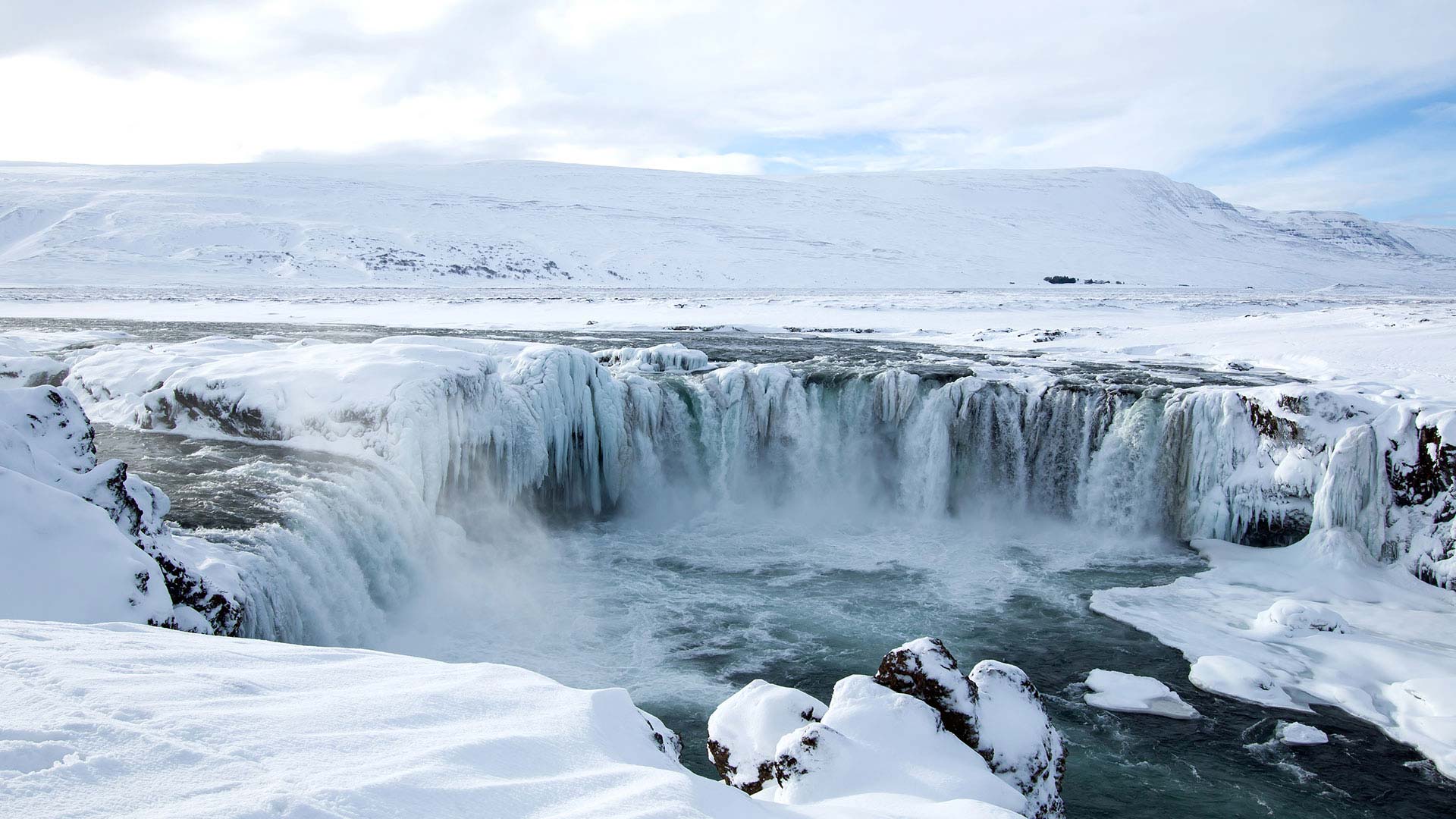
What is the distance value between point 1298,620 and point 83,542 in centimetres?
1199

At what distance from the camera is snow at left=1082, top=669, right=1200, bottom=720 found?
8555mm

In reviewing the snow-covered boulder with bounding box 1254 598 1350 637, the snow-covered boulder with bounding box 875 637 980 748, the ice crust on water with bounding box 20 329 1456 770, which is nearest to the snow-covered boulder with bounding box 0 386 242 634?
the ice crust on water with bounding box 20 329 1456 770

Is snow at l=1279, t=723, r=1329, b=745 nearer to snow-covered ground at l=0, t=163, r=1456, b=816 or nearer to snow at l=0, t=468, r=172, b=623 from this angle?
snow-covered ground at l=0, t=163, r=1456, b=816

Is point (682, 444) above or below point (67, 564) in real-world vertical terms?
below

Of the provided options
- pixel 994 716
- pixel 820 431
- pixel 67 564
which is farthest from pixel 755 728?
pixel 820 431

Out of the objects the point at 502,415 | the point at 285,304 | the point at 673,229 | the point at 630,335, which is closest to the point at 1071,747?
the point at 502,415

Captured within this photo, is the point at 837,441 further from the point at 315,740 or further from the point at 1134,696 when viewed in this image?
the point at 315,740

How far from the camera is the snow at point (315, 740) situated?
8.61 ft

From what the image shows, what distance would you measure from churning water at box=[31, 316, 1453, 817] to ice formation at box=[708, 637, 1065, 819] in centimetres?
163

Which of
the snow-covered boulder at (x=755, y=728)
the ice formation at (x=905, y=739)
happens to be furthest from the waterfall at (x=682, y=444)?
the ice formation at (x=905, y=739)

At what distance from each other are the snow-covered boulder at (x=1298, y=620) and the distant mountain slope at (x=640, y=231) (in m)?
54.7

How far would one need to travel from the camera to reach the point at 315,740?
313 centimetres

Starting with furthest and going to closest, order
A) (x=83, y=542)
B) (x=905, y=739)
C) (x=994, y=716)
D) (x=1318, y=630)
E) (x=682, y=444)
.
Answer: (x=682, y=444), (x=1318, y=630), (x=994, y=716), (x=83, y=542), (x=905, y=739)

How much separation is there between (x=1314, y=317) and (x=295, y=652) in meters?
31.3
